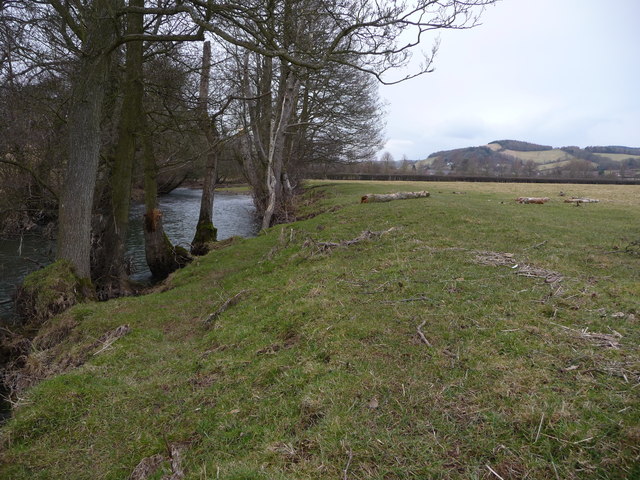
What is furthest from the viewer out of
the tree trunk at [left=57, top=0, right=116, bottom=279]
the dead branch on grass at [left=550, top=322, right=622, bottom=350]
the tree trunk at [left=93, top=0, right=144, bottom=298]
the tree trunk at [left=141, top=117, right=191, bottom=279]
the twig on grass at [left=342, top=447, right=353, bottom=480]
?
the tree trunk at [left=141, top=117, right=191, bottom=279]

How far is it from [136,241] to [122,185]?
25.0 ft

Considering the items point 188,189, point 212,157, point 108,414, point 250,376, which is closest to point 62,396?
point 108,414

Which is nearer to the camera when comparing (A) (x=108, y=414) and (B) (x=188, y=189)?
(A) (x=108, y=414)

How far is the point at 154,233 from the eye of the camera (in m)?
11.7

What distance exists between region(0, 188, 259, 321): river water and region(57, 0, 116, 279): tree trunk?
1936mm

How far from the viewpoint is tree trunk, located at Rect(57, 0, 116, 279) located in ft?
25.1

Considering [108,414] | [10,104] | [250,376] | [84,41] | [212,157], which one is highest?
[84,41]

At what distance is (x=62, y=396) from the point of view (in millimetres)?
4230

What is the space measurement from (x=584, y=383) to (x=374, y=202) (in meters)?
12.7

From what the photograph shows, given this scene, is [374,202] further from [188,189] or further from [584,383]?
[188,189]

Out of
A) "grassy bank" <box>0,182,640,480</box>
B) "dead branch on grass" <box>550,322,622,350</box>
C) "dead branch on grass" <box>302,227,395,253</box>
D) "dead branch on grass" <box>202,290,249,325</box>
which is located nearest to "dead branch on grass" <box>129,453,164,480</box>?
"grassy bank" <box>0,182,640,480</box>

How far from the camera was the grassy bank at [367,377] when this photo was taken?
8.56ft

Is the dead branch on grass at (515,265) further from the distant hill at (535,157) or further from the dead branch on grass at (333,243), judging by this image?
the distant hill at (535,157)

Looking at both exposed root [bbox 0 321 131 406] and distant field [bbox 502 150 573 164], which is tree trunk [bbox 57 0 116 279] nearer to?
exposed root [bbox 0 321 131 406]
